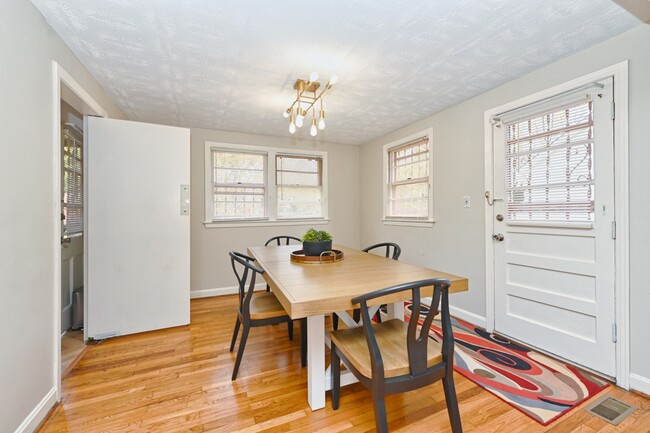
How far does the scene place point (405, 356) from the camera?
54.6 inches

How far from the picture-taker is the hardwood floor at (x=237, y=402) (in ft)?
5.06

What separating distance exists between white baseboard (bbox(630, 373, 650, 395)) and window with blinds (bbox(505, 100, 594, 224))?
1045 mm

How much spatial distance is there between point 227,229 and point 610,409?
159 inches

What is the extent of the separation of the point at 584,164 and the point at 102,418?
143 inches

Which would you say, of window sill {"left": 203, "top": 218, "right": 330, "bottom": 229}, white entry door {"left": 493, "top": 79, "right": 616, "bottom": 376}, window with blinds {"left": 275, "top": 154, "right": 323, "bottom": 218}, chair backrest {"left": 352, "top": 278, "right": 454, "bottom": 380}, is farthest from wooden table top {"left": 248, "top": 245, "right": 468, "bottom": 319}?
window with blinds {"left": 275, "top": 154, "right": 323, "bottom": 218}

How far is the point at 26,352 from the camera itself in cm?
149

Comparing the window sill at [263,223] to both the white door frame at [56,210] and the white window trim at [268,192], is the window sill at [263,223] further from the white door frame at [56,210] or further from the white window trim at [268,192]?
the white door frame at [56,210]

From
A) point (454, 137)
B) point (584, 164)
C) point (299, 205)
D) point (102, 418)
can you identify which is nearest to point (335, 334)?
point (102, 418)

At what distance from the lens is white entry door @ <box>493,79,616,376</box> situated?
198cm

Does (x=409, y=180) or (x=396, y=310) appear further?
(x=409, y=180)

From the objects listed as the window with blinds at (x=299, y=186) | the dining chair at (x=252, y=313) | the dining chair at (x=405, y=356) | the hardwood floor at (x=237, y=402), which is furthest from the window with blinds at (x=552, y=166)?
the window with blinds at (x=299, y=186)

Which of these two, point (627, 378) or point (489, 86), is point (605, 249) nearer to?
point (627, 378)

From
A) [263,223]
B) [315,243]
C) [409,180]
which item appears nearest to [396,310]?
[315,243]

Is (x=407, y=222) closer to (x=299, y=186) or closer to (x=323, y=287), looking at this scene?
(x=299, y=186)
